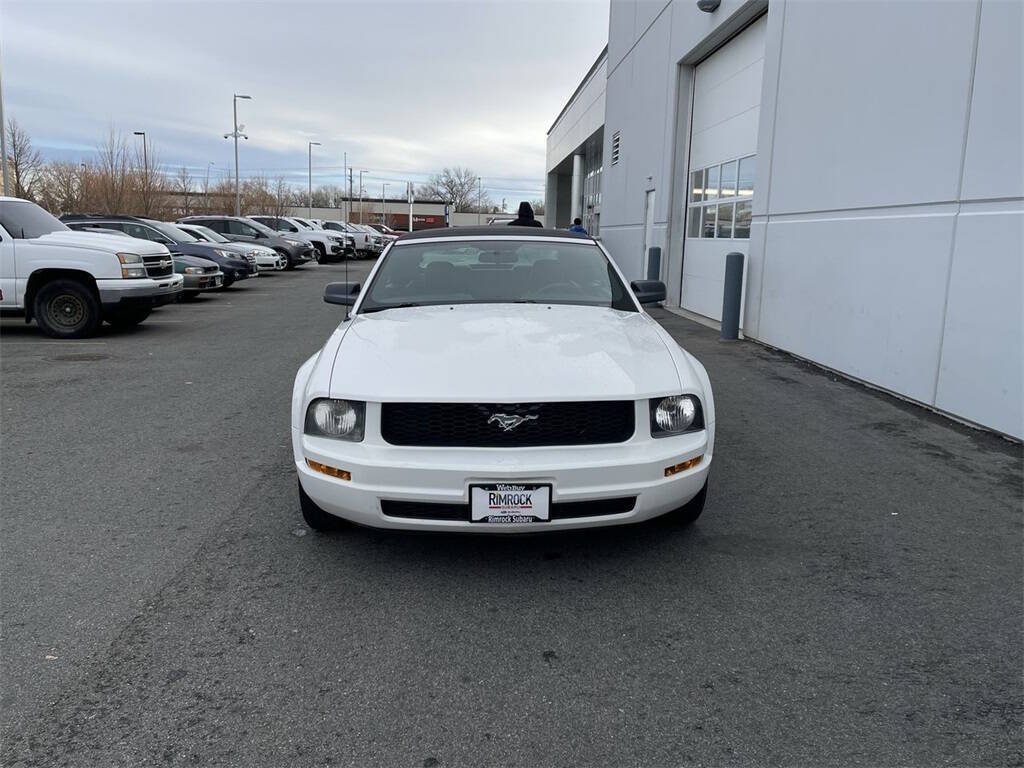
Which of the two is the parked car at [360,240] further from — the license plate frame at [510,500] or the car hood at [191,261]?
the license plate frame at [510,500]

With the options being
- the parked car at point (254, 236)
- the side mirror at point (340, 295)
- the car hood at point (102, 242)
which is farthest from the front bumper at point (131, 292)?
the parked car at point (254, 236)

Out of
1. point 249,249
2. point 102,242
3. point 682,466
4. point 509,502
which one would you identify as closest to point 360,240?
point 249,249

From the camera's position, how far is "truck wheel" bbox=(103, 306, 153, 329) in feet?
37.9

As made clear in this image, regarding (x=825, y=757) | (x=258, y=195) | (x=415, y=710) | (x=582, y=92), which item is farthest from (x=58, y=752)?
(x=258, y=195)

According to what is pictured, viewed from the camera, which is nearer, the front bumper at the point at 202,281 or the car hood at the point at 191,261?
the front bumper at the point at 202,281

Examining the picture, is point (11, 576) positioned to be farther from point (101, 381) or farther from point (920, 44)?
point (920, 44)

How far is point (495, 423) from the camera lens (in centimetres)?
340

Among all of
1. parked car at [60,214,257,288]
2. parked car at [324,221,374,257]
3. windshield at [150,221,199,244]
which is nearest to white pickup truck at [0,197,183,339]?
parked car at [60,214,257,288]

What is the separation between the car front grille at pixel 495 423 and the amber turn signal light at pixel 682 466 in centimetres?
35

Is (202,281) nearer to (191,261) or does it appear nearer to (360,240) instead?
(191,261)

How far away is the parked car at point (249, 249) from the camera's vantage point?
20781 mm

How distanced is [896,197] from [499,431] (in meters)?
5.92

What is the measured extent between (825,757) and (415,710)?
132cm

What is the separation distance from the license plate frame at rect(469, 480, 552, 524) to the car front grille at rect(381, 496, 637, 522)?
42mm
